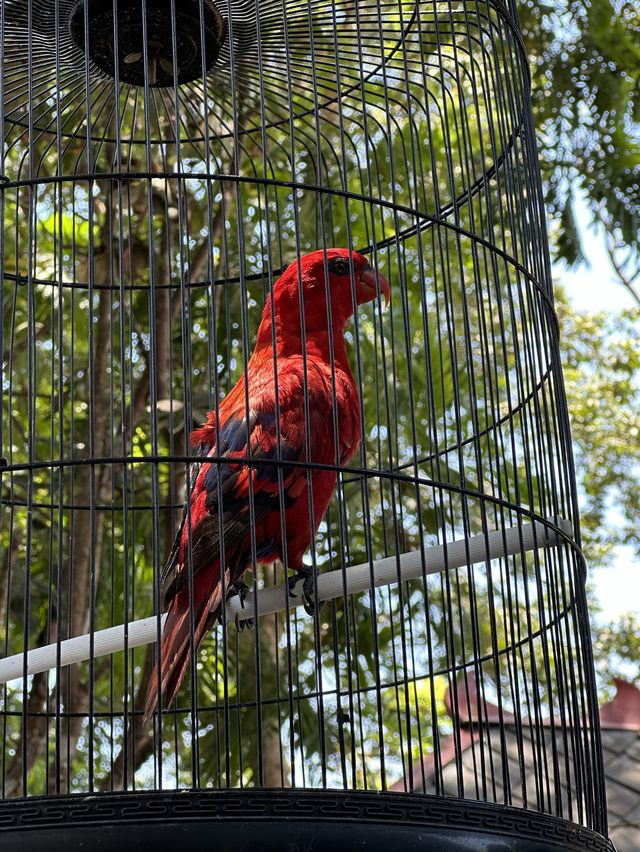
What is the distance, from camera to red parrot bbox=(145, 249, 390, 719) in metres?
2.20

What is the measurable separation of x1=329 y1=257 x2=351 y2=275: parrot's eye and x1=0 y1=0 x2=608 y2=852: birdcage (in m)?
0.06

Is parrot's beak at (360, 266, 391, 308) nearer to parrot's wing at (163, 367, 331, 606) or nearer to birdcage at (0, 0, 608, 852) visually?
birdcage at (0, 0, 608, 852)

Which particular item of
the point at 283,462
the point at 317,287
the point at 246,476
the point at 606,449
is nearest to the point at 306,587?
the point at 246,476

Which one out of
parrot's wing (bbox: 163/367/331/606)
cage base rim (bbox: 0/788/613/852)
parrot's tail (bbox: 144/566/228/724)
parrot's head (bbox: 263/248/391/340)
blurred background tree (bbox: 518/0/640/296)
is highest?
blurred background tree (bbox: 518/0/640/296)

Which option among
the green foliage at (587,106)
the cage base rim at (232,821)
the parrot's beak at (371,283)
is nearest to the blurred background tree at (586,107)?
the green foliage at (587,106)

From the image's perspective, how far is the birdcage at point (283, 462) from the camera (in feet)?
5.62

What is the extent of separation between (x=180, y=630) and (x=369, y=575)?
0.42 m

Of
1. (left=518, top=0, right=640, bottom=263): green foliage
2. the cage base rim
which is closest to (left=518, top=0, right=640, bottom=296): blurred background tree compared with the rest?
(left=518, top=0, right=640, bottom=263): green foliage

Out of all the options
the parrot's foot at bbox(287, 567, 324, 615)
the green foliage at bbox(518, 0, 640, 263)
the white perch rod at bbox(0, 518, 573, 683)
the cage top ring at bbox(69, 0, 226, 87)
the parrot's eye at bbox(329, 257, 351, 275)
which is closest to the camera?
the white perch rod at bbox(0, 518, 573, 683)

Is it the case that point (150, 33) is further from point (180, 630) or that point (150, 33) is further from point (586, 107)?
point (586, 107)

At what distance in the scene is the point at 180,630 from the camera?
7.19 feet

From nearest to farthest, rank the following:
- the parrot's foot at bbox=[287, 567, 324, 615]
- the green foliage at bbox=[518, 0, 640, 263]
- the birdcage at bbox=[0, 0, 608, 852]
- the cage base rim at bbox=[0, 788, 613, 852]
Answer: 1. the cage base rim at bbox=[0, 788, 613, 852]
2. the birdcage at bbox=[0, 0, 608, 852]
3. the parrot's foot at bbox=[287, 567, 324, 615]
4. the green foliage at bbox=[518, 0, 640, 263]

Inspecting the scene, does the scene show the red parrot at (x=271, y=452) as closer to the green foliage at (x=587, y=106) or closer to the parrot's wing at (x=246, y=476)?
the parrot's wing at (x=246, y=476)

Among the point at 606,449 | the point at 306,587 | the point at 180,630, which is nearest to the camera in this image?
the point at 180,630
